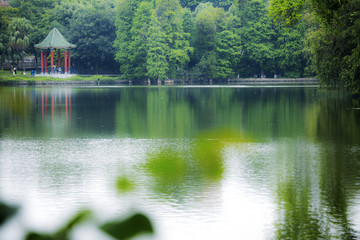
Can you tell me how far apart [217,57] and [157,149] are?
57.3 m

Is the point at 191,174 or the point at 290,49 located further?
the point at 290,49

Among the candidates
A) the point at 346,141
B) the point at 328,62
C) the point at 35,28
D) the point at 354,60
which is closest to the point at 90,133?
the point at 346,141

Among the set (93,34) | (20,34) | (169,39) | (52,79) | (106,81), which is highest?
(20,34)

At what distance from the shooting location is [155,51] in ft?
226

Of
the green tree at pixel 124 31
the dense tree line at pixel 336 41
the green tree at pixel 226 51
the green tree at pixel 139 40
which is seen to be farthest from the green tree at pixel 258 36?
the dense tree line at pixel 336 41

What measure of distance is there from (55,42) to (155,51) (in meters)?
12.6

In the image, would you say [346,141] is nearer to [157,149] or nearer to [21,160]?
[157,149]

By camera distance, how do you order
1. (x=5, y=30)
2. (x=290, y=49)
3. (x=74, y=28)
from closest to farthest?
(x=290, y=49) → (x=74, y=28) → (x=5, y=30)

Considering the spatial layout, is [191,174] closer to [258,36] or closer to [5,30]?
[258,36]

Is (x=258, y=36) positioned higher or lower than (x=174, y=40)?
higher

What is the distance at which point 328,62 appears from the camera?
30.0 meters

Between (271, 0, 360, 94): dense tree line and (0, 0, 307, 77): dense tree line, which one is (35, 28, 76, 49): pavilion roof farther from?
(271, 0, 360, 94): dense tree line

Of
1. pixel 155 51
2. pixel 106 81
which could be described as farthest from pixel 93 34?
pixel 155 51

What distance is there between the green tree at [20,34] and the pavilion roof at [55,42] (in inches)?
65.7
